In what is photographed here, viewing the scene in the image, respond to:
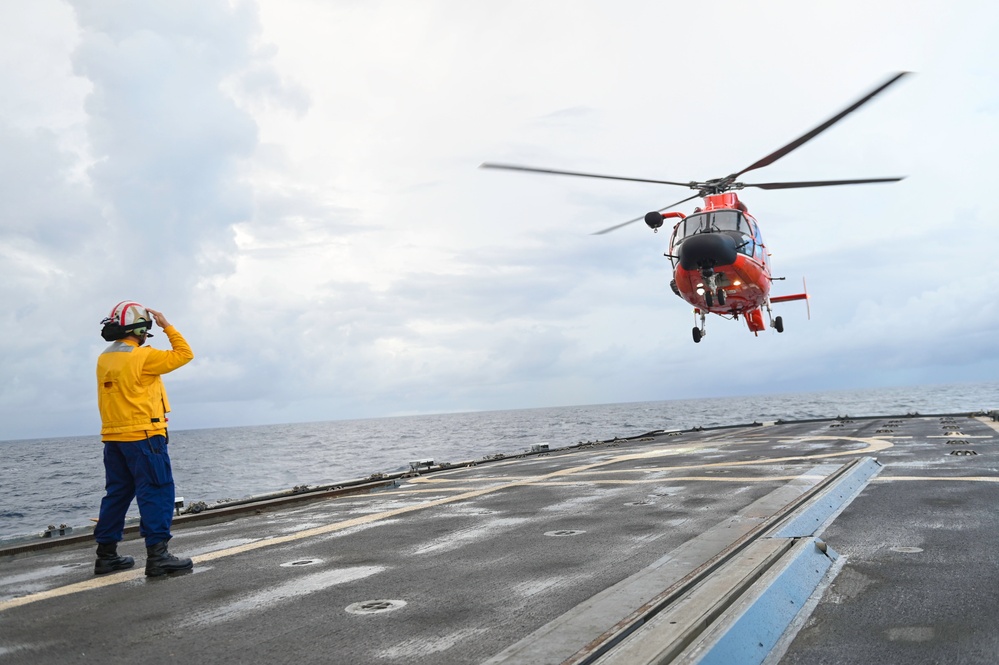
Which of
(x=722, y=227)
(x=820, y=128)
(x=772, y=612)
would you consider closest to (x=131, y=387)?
(x=772, y=612)

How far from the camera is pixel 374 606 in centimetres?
442

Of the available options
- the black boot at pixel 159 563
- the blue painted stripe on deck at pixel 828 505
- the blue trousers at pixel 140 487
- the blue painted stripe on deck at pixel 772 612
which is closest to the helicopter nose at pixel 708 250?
the blue painted stripe on deck at pixel 828 505

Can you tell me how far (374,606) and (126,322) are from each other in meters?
3.72

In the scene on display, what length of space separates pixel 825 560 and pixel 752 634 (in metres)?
1.93

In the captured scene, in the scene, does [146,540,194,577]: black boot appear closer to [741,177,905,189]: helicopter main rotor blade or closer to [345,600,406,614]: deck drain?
[345,600,406,614]: deck drain

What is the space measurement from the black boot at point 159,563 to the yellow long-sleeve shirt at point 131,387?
0.98 m

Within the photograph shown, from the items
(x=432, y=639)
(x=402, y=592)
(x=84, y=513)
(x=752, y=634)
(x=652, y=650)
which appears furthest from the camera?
(x=84, y=513)

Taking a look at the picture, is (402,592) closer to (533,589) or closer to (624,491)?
(533,589)

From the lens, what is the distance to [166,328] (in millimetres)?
6320

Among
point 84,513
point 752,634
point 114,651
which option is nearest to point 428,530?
point 114,651

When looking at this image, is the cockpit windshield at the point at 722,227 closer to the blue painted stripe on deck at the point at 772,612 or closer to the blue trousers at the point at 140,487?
the blue painted stripe on deck at the point at 772,612

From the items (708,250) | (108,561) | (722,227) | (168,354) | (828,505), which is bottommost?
(828,505)

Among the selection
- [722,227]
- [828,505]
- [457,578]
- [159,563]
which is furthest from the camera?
[722,227]

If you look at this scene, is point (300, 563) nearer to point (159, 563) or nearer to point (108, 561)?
point (159, 563)
